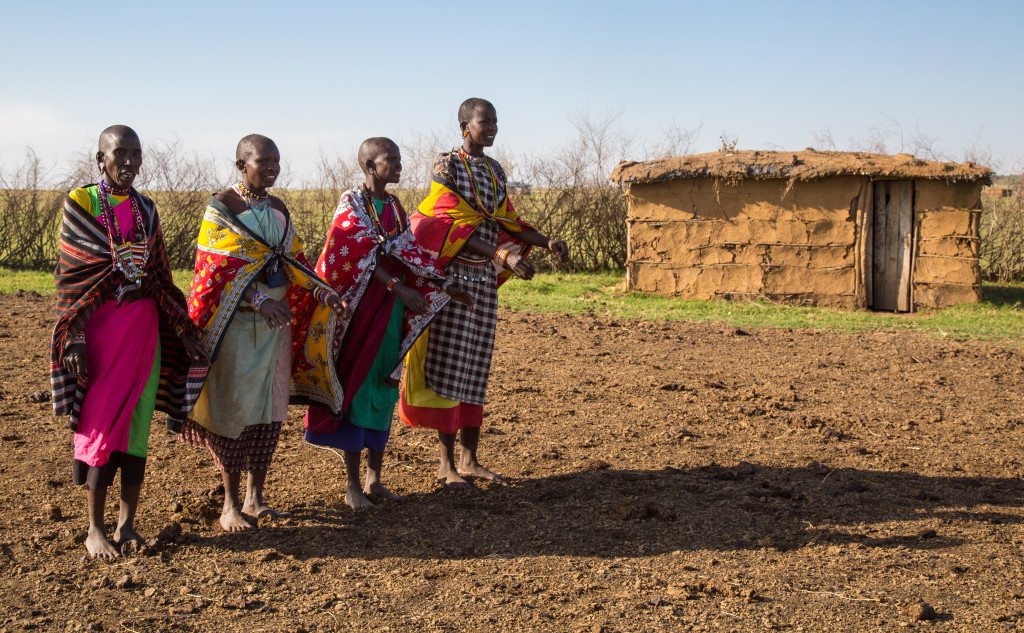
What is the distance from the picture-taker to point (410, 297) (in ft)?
14.4

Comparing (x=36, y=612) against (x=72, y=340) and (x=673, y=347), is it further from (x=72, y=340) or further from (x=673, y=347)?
(x=673, y=347)

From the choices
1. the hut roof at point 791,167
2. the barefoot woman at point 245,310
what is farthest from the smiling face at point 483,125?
the hut roof at point 791,167

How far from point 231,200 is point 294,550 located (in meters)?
1.48

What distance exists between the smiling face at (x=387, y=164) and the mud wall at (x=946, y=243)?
31.2ft

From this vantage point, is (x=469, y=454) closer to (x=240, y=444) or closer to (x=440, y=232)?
(x=440, y=232)

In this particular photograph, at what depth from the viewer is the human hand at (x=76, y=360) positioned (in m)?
3.67

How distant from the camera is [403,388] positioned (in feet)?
16.4

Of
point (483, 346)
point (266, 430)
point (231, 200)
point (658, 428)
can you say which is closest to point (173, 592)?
point (266, 430)

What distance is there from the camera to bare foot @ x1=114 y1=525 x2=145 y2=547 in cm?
395

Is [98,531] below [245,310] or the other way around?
below

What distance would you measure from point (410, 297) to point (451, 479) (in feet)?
3.66

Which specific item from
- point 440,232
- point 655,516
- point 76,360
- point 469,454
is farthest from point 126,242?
point 655,516

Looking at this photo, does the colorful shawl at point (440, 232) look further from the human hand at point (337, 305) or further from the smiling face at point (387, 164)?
the human hand at point (337, 305)

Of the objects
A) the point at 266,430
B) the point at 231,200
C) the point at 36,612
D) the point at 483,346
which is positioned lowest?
the point at 36,612
